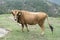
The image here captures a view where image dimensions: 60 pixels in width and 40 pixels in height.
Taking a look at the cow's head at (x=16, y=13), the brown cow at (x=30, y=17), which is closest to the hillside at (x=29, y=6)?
the brown cow at (x=30, y=17)

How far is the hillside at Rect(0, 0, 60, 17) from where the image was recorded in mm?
26780

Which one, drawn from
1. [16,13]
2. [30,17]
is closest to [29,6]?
[30,17]

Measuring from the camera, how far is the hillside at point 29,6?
26.8 meters

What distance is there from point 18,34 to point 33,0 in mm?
14204

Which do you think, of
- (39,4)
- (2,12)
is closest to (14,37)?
(2,12)

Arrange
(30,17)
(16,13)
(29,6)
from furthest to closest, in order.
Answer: (29,6), (30,17), (16,13)

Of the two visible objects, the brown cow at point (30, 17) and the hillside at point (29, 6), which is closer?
the brown cow at point (30, 17)

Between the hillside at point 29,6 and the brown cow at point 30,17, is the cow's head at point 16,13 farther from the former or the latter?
the hillside at point 29,6

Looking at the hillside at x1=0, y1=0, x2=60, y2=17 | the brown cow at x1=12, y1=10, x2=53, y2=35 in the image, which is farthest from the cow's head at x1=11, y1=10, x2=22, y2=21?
the hillside at x1=0, y1=0, x2=60, y2=17

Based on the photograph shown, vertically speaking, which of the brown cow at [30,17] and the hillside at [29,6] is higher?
the brown cow at [30,17]

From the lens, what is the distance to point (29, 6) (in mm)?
27562

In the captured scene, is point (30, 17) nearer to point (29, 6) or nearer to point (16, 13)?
point (16, 13)

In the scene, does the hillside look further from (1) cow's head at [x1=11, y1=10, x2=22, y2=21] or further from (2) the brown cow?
(1) cow's head at [x1=11, y1=10, x2=22, y2=21]

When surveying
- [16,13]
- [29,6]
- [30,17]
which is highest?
[16,13]
